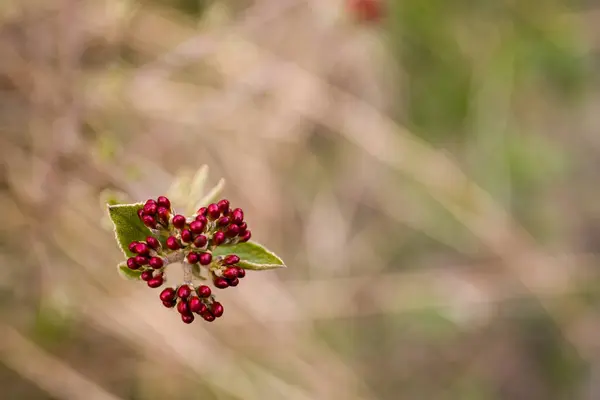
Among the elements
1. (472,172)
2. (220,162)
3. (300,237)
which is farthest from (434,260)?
(220,162)

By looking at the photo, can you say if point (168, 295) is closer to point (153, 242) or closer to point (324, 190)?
point (153, 242)

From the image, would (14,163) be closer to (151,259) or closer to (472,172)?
(151,259)

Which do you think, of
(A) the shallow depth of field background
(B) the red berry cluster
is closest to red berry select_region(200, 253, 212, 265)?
(B) the red berry cluster

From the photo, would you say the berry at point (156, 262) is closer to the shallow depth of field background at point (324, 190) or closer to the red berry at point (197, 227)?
the red berry at point (197, 227)

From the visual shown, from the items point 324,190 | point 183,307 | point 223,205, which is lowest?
point 183,307

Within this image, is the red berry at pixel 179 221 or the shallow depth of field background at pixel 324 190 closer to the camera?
the red berry at pixel 179 221

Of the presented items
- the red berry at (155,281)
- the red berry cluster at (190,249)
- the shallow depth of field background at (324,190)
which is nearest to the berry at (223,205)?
the red berry cluster at (190,249)

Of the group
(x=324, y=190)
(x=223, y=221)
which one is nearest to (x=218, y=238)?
(x=223, y=221)
